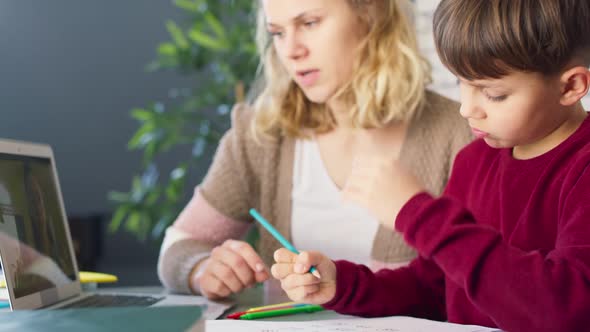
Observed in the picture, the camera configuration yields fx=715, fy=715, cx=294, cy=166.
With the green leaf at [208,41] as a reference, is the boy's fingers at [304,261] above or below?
below

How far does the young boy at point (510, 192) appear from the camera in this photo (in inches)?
29.6

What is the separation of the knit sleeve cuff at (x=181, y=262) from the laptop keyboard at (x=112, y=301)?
0.10 meters

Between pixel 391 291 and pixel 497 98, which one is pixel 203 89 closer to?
pixel 391 291

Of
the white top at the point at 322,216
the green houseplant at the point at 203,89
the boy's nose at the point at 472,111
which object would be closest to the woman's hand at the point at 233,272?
the white top at the point at 322,216

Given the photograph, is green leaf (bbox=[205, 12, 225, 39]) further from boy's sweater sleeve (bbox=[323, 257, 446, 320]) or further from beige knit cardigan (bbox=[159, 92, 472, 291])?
boy's sweater sleeve (bbox=[323, 257, 446, 320])

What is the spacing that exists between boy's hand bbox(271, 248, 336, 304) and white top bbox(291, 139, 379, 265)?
51 cm

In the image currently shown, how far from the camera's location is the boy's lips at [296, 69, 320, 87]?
1368mm

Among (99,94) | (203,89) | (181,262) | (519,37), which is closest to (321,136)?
(181,262)

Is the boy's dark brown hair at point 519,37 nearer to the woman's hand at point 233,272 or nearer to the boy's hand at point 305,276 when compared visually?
the boy's hand at point 305,276

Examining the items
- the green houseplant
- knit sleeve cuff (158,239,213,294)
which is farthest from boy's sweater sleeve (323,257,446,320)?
the green houseplant

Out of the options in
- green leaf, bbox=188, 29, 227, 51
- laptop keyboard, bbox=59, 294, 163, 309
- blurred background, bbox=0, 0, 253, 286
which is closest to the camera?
laptop keyboard, bbox=59, 294, 163, 309

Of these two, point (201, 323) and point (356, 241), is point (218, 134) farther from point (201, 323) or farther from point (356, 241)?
point (201, 323)

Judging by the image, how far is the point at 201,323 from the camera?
84cm

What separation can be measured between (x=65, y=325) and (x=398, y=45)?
901 millimetres
